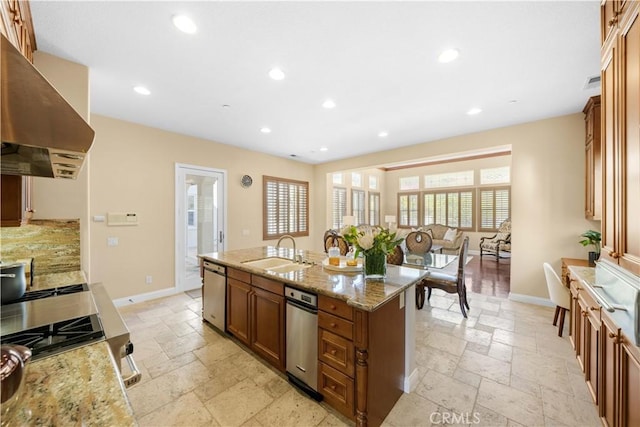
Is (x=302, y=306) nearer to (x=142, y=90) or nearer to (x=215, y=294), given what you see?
(x=215, y=294)

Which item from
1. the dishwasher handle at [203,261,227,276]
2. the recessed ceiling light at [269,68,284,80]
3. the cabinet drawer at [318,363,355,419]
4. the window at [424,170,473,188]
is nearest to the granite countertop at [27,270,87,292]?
the dishwasher handle at [203,261,227,276]

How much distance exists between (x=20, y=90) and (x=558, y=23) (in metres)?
2.95

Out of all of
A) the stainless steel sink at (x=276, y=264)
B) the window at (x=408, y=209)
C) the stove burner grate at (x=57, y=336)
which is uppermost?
the window at (x=408, y=209)

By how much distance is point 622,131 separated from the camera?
145 cm

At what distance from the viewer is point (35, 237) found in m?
2.15

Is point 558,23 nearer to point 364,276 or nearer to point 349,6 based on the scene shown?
point 349,6

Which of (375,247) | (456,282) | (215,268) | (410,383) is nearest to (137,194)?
(215,268)

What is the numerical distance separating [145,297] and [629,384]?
5115mm

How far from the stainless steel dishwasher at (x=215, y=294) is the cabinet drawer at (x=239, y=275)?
12 cm

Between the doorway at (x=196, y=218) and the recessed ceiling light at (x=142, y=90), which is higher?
the recessed ceiling light at (x=142, y=90)

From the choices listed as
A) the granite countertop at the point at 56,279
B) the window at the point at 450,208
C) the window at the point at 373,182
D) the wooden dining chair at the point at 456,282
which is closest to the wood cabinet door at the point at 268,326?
the granite countertop at the point at 56,279

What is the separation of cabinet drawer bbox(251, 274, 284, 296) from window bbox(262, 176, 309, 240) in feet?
11.0

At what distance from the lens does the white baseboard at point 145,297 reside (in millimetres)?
3760

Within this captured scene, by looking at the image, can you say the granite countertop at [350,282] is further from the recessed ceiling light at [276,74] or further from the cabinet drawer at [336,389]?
the recessed ceiling light at [276,74]
